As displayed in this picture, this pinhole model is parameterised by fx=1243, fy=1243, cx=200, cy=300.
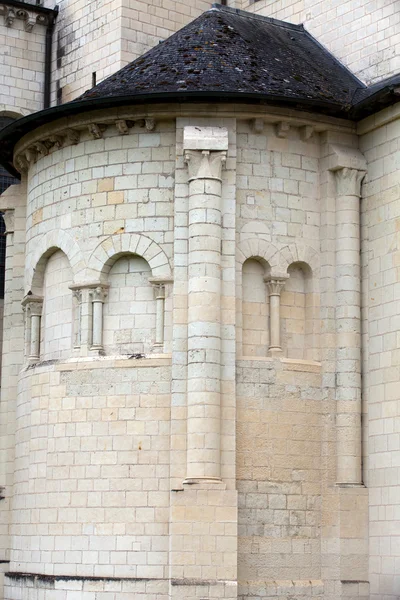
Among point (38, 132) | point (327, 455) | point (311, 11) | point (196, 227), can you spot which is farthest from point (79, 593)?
point (311, 11)

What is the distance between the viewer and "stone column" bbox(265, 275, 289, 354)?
20703 millimetres

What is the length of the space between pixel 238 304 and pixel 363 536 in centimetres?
430

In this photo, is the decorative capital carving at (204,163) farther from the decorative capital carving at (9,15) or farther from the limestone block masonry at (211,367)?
the decorative capital carving at (9,15)

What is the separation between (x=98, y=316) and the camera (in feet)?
69.3

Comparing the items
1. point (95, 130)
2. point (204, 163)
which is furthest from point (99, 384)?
point (95, 130)

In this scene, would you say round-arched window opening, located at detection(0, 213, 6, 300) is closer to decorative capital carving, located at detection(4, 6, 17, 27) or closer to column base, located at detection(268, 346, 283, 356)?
decorative capital carving, located at detection(4, 6, 17, 27)

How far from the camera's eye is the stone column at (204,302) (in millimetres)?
19609

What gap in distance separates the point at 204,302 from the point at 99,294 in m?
2.07

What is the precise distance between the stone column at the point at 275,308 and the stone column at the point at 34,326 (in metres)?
4.43

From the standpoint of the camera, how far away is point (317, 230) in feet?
70.2

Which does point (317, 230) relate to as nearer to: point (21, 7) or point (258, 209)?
point (258, 209)

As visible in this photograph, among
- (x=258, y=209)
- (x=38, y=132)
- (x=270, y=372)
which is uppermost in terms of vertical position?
(x=38, y=132)

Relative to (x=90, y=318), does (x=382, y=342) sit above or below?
below

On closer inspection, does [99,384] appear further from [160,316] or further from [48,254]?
[48,254]
